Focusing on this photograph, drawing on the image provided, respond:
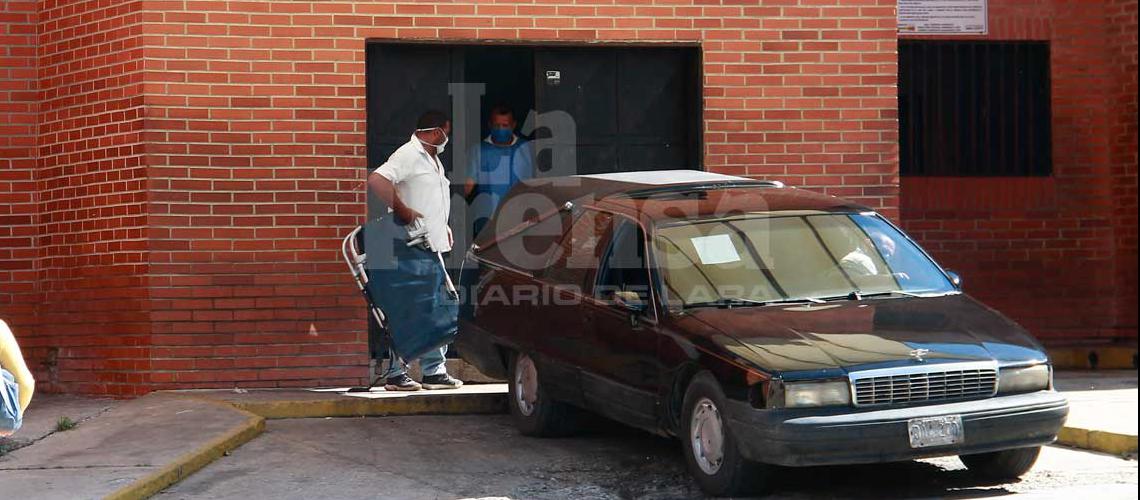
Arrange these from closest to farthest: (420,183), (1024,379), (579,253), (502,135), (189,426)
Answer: (1024,379) → (579,253) → (189,426) → (420,183) → (502,135)

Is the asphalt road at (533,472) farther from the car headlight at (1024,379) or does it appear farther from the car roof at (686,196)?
the car roof at (686,196)

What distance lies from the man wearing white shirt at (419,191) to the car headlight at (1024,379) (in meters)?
4.87

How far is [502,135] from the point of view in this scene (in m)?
12.5

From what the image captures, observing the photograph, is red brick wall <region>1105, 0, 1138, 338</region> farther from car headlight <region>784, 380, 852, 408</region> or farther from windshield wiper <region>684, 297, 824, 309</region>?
car headlight <region>784, 380, 852, 408</region>

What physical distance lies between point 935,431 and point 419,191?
5.14 metres

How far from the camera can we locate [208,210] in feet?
38.7

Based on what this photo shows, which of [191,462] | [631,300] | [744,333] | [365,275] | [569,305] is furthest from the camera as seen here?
[365,275]

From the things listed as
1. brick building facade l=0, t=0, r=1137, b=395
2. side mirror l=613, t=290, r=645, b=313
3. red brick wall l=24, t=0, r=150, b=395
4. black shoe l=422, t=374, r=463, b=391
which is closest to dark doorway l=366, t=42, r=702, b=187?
brick building facade l=0, t=0, r=1137, b=395

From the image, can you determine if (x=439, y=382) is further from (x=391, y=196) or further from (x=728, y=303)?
(x=728, y=303)

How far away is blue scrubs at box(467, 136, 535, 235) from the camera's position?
1258cm

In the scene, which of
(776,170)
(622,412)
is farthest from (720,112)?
(622,412)

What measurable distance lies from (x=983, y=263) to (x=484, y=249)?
5290 millimetres

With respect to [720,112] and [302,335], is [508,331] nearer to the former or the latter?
[302,335]

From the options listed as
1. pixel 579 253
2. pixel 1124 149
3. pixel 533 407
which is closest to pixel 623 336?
pixel 579 253
